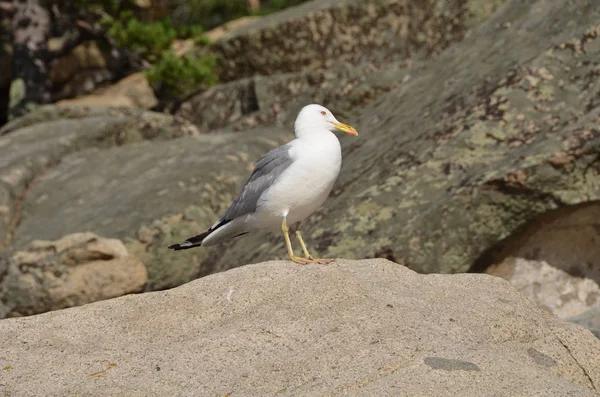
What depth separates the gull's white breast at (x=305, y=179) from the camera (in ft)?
19.6

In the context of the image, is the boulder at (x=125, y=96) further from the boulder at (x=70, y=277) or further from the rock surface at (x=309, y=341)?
the rock surface at (x=309, y=341)

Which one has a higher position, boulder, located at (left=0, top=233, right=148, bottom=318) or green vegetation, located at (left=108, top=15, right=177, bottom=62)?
green vegetation, located at (left=108, top=15, right=177, bottom=62)

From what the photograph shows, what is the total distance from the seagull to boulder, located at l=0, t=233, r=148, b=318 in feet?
9.92

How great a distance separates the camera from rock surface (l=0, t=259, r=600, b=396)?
14.8 ft

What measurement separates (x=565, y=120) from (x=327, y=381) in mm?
3923

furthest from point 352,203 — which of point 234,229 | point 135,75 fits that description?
point 135,75

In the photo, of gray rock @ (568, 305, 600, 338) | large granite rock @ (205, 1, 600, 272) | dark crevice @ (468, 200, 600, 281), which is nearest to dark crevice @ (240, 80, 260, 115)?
large granite rock @ (205, 1, 600, 272)

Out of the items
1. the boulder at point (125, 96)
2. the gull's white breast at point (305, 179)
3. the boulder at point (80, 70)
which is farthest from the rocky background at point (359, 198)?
the boulder at point (80, 70)

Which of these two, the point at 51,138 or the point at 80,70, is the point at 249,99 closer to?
the point at 51,138

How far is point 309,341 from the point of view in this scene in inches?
193

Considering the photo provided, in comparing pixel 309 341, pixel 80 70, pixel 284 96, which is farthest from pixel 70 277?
pixel 80 70

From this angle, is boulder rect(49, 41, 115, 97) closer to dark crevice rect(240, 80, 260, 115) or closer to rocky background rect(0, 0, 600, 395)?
rocky background rect(0, 0, 600, 395)

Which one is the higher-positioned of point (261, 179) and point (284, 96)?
point (261, 179)

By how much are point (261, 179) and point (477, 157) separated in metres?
2.22
